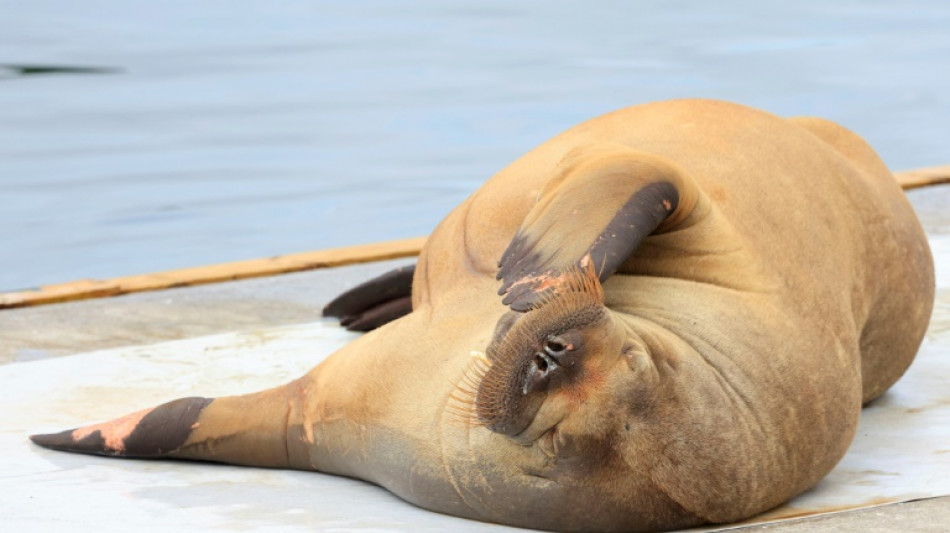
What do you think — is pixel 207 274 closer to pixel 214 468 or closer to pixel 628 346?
pixel 214 468

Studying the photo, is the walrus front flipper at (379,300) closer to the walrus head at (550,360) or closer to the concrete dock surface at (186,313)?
the concrete dock surface at (186,313)

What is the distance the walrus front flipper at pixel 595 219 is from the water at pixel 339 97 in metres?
4.76

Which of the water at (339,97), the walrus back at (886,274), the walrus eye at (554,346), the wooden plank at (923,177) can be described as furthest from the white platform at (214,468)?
the water at (339,97)

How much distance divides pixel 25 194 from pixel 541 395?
22.6ft

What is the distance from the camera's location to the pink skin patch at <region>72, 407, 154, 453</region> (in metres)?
3.58

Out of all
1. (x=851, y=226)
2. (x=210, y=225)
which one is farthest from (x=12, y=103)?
(x=851, y=226)

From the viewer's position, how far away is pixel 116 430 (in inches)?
142

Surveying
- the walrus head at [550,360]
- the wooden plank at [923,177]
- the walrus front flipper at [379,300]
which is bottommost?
the wooden plank at [923,177]

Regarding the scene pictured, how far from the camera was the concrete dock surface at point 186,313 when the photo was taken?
4.73 m

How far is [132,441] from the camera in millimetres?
3559

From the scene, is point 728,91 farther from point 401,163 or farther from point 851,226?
point 851,226

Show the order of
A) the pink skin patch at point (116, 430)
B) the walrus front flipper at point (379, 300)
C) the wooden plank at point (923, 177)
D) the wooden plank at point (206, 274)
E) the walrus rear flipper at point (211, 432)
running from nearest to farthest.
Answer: the walrus rear flipper at point (211, 432) → the pink skin patch at point (116, 430) → the walrus front flipper at point (379, 300) → the wooden plank at point (206, 274) → the wooden plank at point (923, 177)

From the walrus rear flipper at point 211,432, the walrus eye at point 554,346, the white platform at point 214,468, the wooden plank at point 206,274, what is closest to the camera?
→ the walrus eye at point 554,346

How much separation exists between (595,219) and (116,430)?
1282 millimetres
